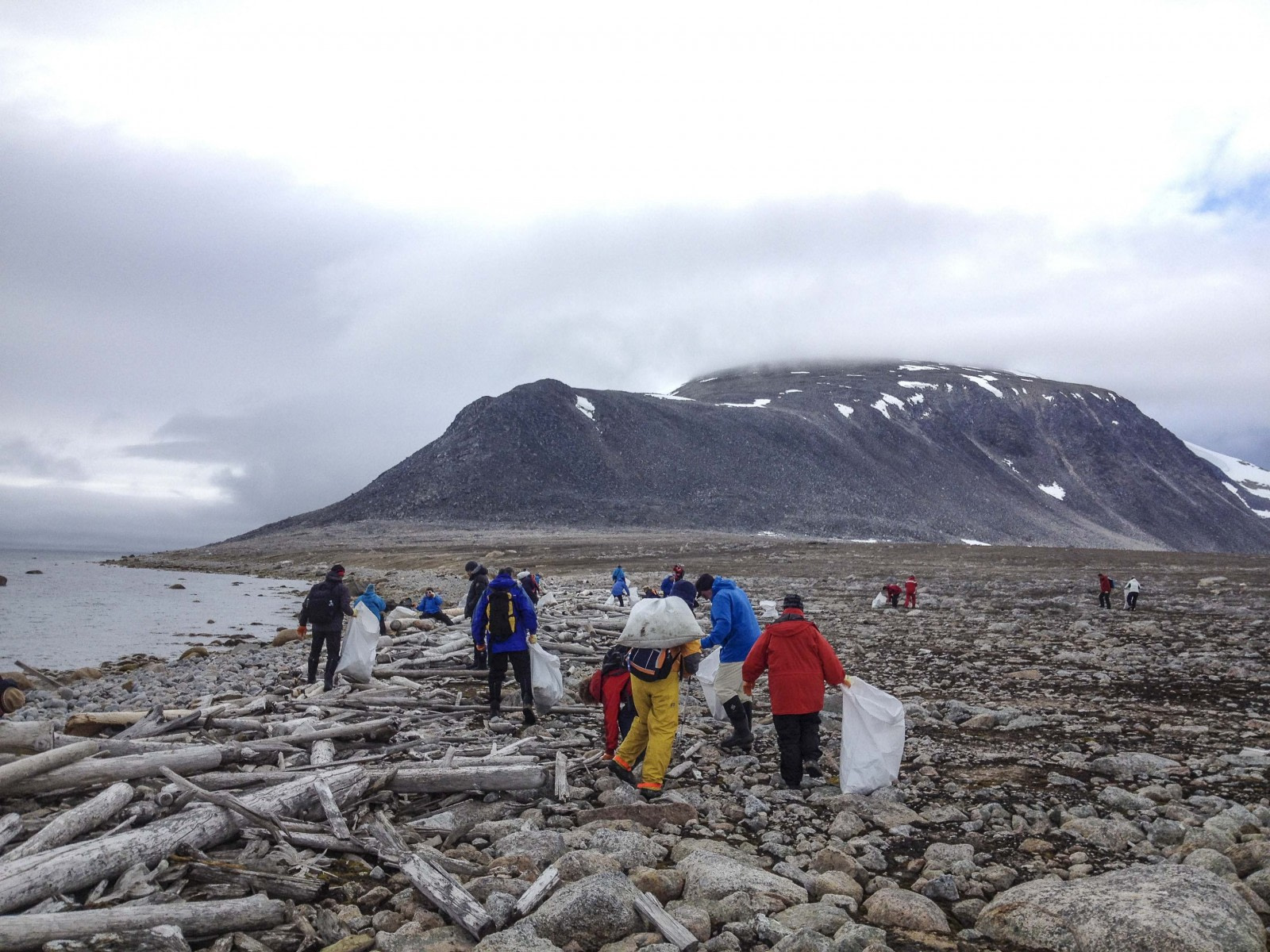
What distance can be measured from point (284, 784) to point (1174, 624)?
21.3m

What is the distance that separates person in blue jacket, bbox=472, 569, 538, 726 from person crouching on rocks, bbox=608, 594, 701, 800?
8.62ft

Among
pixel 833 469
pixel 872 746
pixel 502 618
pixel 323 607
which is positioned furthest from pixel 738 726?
pixel 833 469

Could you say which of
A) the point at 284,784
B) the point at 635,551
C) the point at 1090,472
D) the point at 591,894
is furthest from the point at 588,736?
the point at 1090,472

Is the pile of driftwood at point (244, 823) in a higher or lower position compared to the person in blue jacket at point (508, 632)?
lower

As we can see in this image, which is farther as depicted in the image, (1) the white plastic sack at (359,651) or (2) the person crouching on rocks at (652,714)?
(1) the white plastic sack at (359,651)

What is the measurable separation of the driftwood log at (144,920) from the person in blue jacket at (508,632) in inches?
208

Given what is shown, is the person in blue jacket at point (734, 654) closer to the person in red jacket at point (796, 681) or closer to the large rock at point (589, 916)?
the person in red jacket at point (796, 681)

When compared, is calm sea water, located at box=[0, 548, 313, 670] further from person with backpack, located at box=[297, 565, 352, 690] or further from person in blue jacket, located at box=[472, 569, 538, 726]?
person in blue jacket, located at box=[472, 569, 538, 726]

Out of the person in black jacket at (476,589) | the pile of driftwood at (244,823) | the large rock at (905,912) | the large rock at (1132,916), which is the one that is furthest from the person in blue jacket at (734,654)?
the large rock at (1132,916)

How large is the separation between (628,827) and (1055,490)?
6667 inches

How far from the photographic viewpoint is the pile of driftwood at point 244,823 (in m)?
4.64

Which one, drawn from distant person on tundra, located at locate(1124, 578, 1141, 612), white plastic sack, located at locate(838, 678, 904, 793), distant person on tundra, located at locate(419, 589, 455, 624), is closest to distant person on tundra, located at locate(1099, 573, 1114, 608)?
distant person on tundra, located at locate(1124, 578, 1141, 612)

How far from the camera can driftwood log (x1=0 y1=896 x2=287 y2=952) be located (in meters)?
4.18

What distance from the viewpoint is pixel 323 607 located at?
40.0 ft
